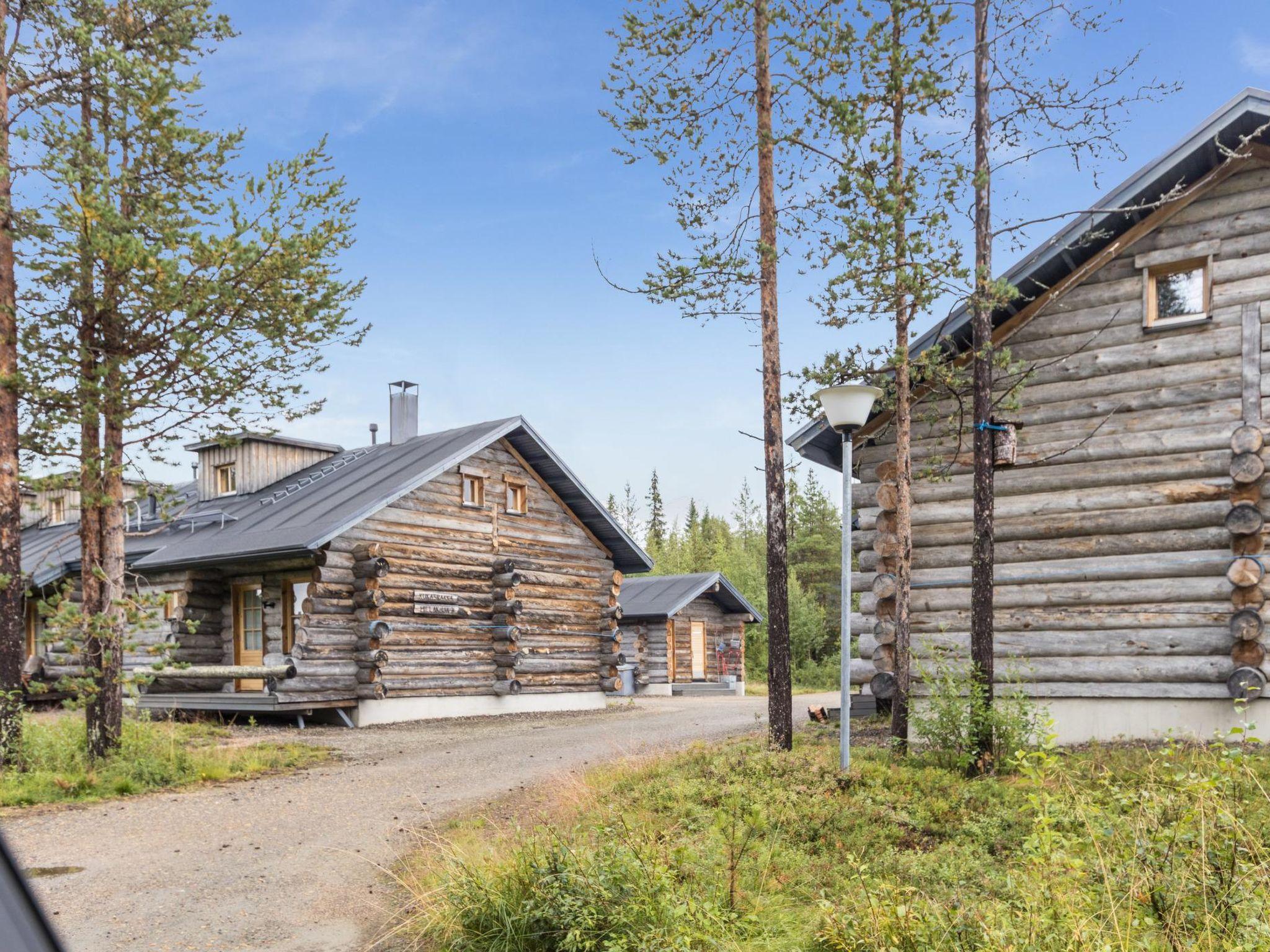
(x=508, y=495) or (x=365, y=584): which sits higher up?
(x=508, y=495)

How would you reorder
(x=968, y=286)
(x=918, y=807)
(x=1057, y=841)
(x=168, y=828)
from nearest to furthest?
(x=1057, y=841) < (x=918, y=807) < (x=168, y=828) < (x=968, y=286)

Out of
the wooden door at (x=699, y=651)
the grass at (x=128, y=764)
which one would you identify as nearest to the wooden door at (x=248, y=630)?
the grass at (x=128, y=764)

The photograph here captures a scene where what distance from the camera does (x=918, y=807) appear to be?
31.4 feet

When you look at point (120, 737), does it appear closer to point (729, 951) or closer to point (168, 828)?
point (168, 828)

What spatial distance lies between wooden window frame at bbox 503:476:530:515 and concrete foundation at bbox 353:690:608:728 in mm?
4447

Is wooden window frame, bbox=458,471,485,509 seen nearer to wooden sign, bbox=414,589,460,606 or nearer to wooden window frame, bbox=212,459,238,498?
wooden sign, bbox=414,589,460,606

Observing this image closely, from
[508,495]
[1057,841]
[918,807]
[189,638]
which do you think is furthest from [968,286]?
[189,638]

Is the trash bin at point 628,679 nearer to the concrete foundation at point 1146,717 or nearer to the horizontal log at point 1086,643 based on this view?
the horizontal log at point 1086,643

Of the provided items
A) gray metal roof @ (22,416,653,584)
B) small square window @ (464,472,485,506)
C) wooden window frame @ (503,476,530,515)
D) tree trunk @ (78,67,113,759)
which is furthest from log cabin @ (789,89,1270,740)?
wooden window frame @ (503,476,530,515)

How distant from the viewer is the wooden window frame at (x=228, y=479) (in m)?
27.7

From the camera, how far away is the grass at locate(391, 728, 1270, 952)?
5195mm

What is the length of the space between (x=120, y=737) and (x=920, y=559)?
11.2 meters

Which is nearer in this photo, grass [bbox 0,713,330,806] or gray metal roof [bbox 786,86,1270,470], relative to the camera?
grass [bbox 0,713,330,806]

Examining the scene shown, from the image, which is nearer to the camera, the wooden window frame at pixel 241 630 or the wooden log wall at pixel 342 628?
the wooden log wall at pixel 342 628
